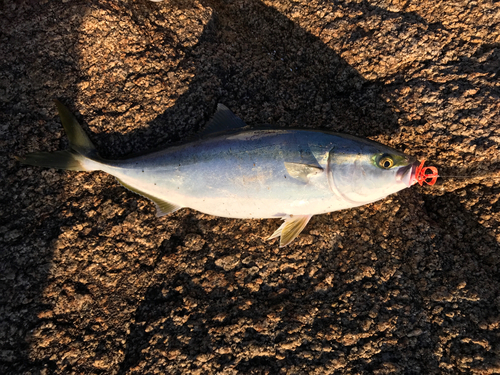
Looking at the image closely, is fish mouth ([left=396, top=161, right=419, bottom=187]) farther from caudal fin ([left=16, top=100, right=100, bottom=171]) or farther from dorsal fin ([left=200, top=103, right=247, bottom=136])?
caudal fin ([left=16, top=100, right=100, bottom=171])

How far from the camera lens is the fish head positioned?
245 centimetres

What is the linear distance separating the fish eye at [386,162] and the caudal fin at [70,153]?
7.77 ft

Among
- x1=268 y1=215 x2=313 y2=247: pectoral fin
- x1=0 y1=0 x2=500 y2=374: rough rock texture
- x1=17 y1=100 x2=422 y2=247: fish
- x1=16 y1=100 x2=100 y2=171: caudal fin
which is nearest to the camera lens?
x1=0 y1=0 x2=500 y2=374: rough rock texture

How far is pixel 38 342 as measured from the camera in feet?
8.10

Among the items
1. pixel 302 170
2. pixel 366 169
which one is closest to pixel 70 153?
pixel 302 170

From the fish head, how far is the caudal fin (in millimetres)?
2050

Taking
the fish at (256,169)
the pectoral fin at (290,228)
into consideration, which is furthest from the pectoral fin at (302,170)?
the pectoral fin at (290,228)

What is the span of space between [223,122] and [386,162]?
138 centimetres

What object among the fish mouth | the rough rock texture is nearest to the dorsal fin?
the rough rock texture

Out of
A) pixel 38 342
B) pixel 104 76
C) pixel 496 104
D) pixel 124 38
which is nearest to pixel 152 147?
pixel 104 76

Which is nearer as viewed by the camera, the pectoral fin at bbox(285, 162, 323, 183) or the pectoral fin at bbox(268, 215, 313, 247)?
the pectoral fin at bbox(285, 162, 323, 183)

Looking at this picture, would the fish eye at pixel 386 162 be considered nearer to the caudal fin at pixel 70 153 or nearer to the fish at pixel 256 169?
the fish at pixel 256 169

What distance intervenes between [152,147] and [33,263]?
4.56 ft

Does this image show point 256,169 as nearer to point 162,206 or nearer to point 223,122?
point 223,122
